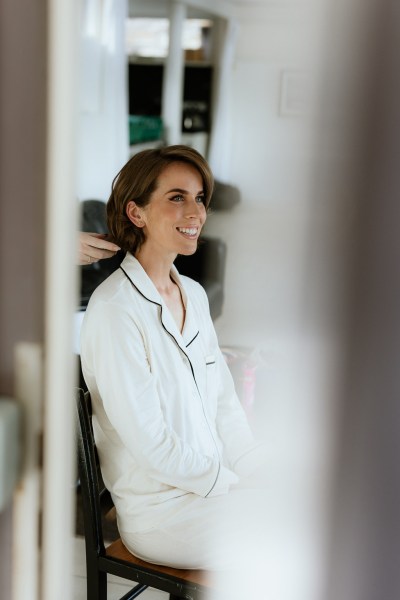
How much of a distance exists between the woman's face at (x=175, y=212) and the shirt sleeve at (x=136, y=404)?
12cm

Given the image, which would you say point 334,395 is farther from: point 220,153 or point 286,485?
point 220,153

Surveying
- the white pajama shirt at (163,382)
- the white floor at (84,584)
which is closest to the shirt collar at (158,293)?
the white pajama shirt at (163,382)

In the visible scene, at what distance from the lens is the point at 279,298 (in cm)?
78

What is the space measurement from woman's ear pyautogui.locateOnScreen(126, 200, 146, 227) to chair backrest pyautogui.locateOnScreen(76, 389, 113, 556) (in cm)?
27

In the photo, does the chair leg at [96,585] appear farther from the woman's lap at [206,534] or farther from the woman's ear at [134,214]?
the woman's ear at [134,214]

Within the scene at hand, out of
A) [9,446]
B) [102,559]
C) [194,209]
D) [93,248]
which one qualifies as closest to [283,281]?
[194,209]

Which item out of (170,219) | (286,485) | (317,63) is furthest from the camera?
(170,219)

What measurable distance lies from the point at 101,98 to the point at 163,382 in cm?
41

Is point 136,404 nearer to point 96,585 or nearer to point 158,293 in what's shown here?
point 158,293

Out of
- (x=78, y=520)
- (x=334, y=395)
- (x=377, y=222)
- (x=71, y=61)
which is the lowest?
(x=78, y=520)

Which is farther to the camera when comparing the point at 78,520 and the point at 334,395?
the point at 78,520

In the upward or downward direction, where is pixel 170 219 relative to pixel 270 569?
upward

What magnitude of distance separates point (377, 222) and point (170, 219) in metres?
0.33

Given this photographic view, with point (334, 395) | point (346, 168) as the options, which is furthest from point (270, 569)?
point (346, 168)
